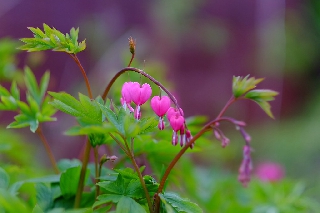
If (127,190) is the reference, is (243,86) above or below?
above

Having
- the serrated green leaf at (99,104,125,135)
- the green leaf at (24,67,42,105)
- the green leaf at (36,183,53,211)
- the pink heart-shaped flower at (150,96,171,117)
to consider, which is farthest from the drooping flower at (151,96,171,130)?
the green leaf at (24,67,42,105)

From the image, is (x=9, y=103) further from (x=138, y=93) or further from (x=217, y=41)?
(x=217, y=41)

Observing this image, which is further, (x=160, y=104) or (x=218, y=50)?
(x=218, y=50)

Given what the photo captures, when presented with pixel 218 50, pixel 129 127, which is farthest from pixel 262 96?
pixel 218 50

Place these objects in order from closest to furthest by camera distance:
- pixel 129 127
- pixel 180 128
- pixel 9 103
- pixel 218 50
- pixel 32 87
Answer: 1. pixel 129 127
2. pixel 180 128
3. pixel 9 103
4. pixel 32 87
5. pixel 218 50

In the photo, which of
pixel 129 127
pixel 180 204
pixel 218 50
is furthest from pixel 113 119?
pixel 218 50

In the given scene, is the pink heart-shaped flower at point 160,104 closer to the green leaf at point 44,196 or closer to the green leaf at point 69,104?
the green leaf at point 69,104

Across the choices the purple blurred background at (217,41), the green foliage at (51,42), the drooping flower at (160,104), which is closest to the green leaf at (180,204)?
the drooping flower at (160,104)

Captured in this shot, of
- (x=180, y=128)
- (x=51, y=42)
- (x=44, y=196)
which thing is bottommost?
(x=44, y=196)

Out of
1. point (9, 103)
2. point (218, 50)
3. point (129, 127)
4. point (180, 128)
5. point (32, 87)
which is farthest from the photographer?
point (218, 50)
